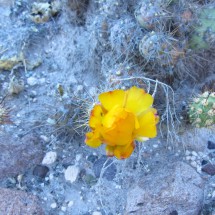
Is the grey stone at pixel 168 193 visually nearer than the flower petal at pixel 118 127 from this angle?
No

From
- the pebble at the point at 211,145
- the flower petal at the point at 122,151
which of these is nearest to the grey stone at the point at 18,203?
the flower petal at the point at 122,151

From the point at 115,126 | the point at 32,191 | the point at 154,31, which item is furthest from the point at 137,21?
the point at 32,191

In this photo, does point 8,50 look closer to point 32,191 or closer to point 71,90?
point 71,90

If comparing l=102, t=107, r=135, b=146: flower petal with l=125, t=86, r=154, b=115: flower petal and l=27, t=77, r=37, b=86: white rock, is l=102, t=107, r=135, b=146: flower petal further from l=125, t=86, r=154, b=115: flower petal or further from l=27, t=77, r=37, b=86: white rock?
l=27, t=77, r=37, b=86: white rock

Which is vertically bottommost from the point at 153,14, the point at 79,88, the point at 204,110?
the point at 79,88

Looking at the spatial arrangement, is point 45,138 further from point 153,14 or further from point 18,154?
point 153,14

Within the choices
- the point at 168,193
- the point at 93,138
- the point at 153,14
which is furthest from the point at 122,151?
the point at 153,14

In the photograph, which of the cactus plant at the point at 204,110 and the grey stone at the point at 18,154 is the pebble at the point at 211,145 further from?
the grey stone at the point at 18,154
